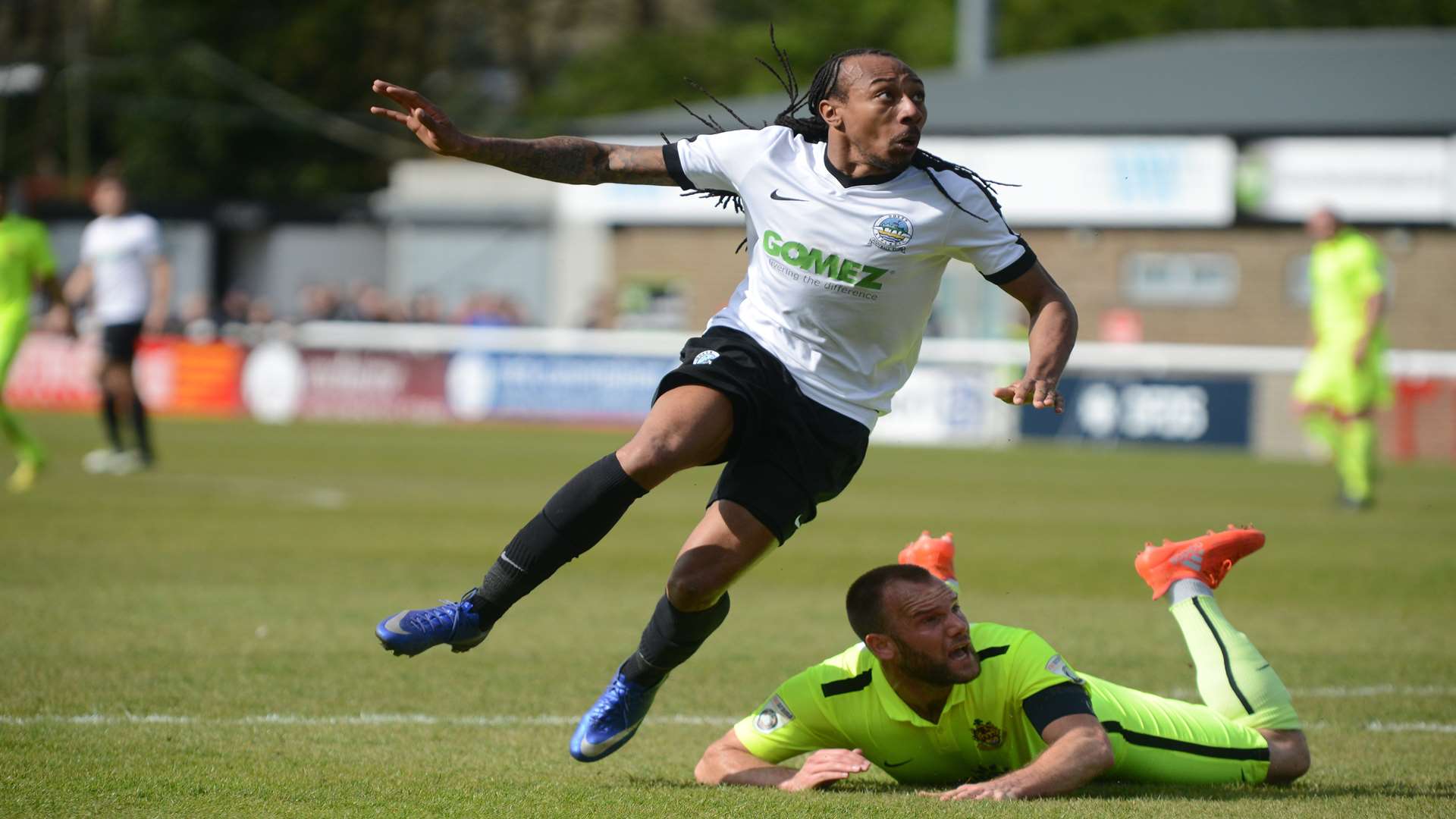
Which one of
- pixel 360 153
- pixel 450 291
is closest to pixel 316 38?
pixel 360 153

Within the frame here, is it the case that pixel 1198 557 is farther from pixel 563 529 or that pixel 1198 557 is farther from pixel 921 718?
pixel 563 529

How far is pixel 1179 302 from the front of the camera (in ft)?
114

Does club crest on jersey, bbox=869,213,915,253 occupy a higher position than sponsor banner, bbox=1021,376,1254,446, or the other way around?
club crest on jersey, bbox=869,213,915,253

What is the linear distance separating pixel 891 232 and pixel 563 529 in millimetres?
1280

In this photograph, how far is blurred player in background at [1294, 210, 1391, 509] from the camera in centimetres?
1509

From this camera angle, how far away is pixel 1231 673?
554cm

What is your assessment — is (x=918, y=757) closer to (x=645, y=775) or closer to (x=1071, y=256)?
(x=645, y=775)

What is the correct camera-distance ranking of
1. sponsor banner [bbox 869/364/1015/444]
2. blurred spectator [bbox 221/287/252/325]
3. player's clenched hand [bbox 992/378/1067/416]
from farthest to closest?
blurred spectator [bbox 221/287/252/325] < sponsor banner [bbox 869/364/1015/444] < player's clenched hand [bbox 992/378/1067/416]

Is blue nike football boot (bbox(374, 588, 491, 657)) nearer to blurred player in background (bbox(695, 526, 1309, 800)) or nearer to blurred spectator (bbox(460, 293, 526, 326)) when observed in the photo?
blurred player in background (bbox(695, 526, 1309, 800))

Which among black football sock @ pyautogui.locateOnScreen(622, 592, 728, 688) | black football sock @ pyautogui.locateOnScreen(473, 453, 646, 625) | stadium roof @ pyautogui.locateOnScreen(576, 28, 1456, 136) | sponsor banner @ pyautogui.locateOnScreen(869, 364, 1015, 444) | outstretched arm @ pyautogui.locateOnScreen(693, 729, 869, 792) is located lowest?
sponsor banner @ pyautogui.locateOnScreen(869, 364, 1015, 444)

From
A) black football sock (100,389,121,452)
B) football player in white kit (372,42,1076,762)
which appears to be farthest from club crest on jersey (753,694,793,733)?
black football sock (100,389,121,452)

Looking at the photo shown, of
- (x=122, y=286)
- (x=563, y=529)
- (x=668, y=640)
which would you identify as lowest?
(x=668, y=640)

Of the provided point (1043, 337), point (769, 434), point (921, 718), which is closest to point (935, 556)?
point (921, 718)

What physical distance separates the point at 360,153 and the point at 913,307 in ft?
180
